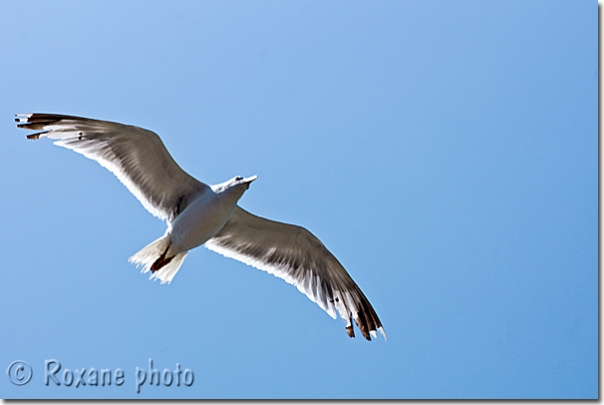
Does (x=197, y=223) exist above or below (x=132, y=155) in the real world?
below

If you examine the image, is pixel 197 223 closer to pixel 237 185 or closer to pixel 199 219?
pixel 199 219

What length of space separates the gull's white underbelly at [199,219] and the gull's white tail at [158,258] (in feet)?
0.46

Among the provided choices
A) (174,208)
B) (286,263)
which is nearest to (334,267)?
(286,263)

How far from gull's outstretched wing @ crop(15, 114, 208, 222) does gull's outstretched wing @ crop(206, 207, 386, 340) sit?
0.78 m

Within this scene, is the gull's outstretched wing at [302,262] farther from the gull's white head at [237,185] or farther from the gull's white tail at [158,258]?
the gull's white head at [237,185]

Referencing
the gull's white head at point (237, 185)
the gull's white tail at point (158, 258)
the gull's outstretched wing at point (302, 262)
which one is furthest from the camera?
the gull's outstretched wing at point (302, 262)

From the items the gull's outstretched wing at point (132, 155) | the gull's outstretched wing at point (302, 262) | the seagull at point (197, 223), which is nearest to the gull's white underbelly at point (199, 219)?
the seagull at point (197, 223)

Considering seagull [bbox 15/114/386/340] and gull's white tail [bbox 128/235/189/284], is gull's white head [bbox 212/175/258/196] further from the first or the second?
gull's white tail [bbox 128/235/189/284]

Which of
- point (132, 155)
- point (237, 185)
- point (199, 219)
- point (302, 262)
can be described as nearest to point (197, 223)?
point (199, 219)

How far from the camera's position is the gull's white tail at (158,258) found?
7289mm

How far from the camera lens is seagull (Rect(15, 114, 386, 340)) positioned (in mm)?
7102

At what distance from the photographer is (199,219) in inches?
279

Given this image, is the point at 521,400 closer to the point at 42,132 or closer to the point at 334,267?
the point at 334,267

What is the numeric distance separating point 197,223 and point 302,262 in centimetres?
171
